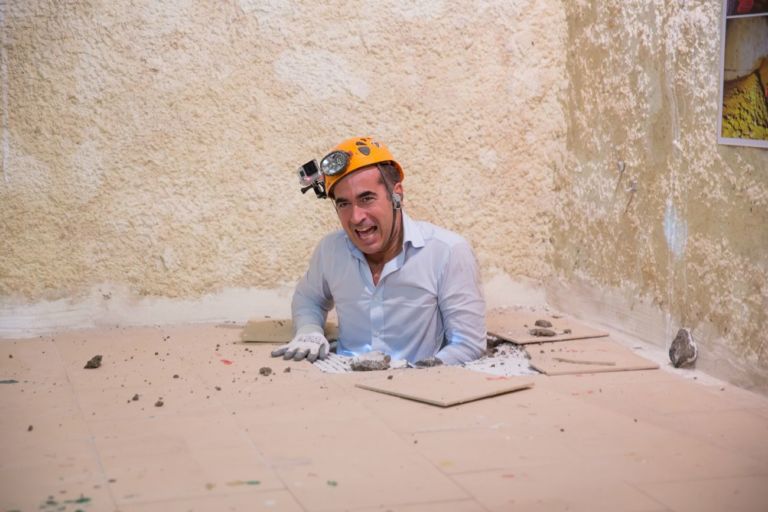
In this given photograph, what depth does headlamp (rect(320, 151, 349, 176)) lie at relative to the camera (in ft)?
14.6

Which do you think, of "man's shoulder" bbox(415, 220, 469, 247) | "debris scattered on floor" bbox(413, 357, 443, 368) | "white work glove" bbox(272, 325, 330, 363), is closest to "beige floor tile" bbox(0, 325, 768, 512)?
"white work glove" bbox(272, 325, 330, 363)

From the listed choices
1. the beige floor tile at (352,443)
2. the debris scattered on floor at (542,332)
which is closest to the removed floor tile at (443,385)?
the beige floor tile at (352,443)

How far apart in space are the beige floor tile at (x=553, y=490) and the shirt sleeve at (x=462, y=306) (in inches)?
56.4

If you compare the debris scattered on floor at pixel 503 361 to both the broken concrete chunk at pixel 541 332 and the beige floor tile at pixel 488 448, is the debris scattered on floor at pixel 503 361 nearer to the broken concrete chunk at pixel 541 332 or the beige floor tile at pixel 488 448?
the broken concrete chunk at pixel 541 332

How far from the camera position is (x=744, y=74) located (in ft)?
12.8

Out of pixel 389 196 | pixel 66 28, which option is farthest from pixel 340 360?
pixel 66 28

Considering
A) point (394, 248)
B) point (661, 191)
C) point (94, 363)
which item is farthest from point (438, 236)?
point (94, 363)

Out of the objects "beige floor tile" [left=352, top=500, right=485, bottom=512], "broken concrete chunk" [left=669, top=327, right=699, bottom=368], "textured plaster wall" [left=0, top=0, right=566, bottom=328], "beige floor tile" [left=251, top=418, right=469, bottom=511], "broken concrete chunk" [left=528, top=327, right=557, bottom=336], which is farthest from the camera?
"textured plaster wall" [left=0, top=0, right=566, bottom=328]

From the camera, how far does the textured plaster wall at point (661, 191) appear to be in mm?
4051

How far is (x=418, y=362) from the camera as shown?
4.53 metres

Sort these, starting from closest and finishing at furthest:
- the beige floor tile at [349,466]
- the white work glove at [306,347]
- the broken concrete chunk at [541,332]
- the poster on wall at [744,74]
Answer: the beige floor tile at [349,466], the poster on wall at [744,74], the white work glove at [306,347], the broken concrete chunk at [541,332]

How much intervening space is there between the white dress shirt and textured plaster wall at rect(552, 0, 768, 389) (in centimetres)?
80

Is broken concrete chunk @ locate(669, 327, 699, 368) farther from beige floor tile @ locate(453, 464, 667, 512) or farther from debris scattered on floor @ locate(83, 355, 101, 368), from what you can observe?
debris scattered on floor @ locate(83, 355, 101, 368)

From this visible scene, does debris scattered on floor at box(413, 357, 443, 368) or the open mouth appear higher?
the open mouth
